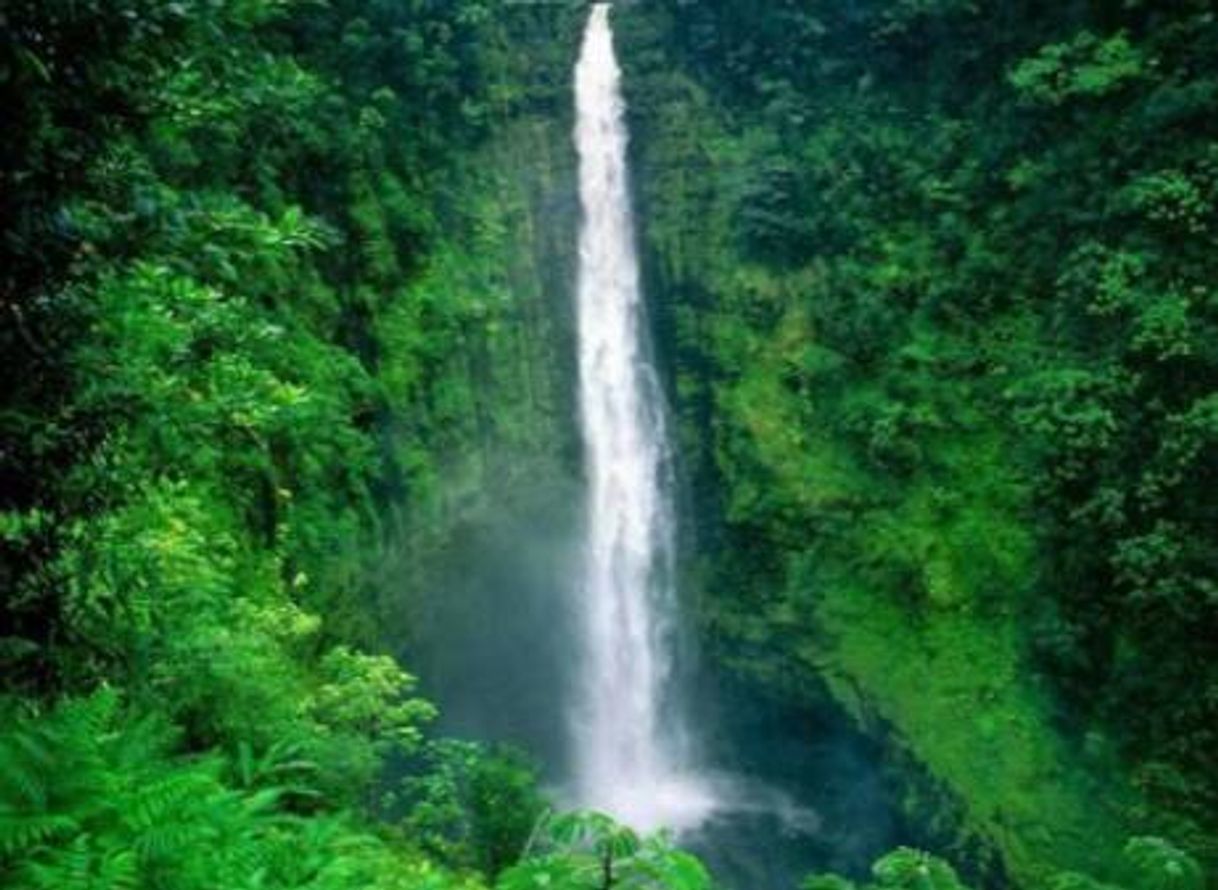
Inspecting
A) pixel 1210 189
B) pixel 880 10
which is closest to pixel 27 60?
pixel 1210 189

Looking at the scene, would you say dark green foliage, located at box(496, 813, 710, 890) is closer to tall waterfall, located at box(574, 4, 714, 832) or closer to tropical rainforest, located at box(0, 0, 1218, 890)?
tropical rainforest, located at box(0, 0, 1218, 890)

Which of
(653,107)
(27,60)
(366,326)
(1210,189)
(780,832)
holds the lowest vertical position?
(27,60)

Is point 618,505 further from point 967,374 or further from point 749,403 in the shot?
point 967,374

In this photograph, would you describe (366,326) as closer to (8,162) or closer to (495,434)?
(495,434)

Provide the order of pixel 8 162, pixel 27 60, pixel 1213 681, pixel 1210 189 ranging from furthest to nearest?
pixel 1210 189
pixel 1213 681
pixel 8 162
pixel 27 60

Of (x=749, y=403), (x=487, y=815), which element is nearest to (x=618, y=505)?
(x=749, y=403)

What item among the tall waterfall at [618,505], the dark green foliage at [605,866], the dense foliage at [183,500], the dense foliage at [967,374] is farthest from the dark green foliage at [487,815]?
the tall waterfall at [618,505]

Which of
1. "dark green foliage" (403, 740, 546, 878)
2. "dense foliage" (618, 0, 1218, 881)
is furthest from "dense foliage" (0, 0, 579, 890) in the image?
"dense foliage" (618, 0, 1218, 881)

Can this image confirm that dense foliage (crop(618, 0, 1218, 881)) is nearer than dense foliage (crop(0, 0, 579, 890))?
No
